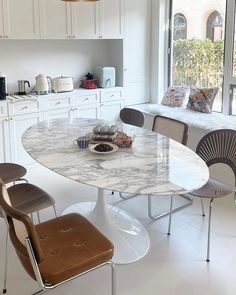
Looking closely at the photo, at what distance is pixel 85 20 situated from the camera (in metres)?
4.48

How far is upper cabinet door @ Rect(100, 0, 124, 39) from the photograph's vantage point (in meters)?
4.61

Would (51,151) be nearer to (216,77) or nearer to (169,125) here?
(169,125)

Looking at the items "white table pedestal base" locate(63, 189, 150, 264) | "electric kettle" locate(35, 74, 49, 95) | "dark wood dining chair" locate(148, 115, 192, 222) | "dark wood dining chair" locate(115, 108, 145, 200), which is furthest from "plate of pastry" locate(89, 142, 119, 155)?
"electric kettle" locate(35, 74, 49, 95)

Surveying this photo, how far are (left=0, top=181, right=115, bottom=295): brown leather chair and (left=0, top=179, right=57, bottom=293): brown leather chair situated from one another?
222mm

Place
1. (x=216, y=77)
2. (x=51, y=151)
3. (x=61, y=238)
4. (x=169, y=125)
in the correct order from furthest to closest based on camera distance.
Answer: (x=216, y=77)
(x=169, y=125)
(x=51, y=151)
(x=61, y=238)

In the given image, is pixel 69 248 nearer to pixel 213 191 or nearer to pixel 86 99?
pixel 213 191

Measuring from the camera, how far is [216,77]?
15.0 feet

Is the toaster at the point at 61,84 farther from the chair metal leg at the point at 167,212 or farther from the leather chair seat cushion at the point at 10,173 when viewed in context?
the chair metal leg at the point at 167,212

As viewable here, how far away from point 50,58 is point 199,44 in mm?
1862

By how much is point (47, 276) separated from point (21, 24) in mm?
3023

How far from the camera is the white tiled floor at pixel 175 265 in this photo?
2328 millimetres

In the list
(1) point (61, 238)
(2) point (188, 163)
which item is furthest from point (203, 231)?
(1) point (61, 238)

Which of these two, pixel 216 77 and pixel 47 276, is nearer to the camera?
pixel 47 276

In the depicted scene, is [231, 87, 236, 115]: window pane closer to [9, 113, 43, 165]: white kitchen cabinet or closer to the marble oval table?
the marble oval table
